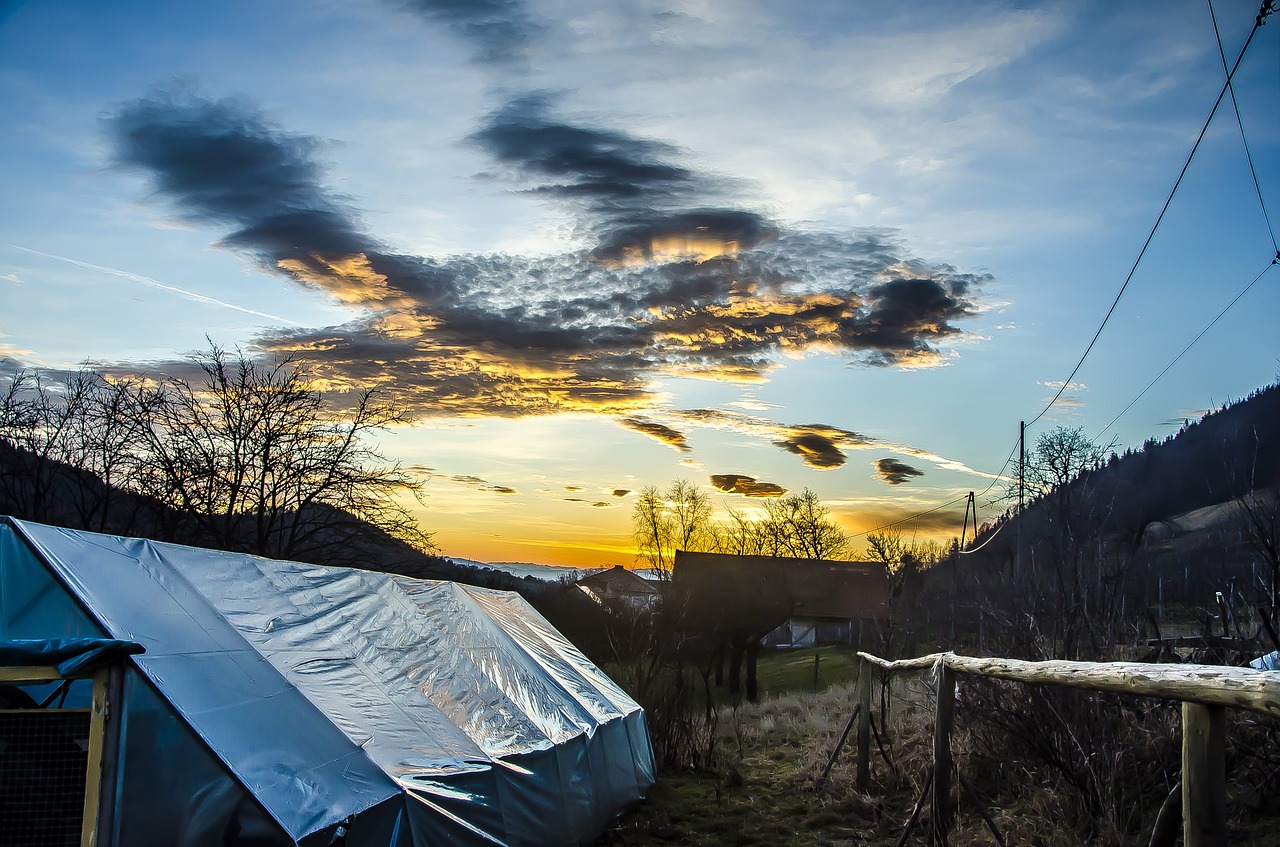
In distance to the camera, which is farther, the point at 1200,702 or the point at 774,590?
the point at 774,590

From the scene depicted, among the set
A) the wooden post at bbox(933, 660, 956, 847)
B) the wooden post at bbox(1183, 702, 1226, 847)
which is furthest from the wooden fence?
the wooden post at bbox(933, 660, 956, 847)

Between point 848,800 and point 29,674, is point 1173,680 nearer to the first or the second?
point 29,674

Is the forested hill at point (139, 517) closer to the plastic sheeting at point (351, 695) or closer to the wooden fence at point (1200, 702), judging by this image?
the plastic sheeting at point (351, 695)

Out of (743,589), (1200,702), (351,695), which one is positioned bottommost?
(351,695)

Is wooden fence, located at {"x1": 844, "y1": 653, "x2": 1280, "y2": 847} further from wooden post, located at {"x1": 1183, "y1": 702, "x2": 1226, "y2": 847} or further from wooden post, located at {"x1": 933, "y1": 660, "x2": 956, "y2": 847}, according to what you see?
wooden post, located at {"x1": 933, "y1": 660, "x2": 956, "y2": 847}

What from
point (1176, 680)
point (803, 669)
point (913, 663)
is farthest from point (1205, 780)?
point (803, 669)

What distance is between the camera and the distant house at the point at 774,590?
1499 inches

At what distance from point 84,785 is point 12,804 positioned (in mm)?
452

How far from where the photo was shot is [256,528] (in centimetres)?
2673

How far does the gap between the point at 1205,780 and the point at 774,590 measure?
3597 cm

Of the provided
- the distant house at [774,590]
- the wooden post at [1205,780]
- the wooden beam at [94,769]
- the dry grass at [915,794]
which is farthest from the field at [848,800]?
the distant house at [774,590]

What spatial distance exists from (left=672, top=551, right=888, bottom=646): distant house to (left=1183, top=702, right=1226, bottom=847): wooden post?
2483cm

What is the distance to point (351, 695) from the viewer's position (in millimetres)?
8047

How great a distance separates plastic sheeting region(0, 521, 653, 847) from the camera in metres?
6.38
